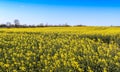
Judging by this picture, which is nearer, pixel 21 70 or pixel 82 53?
pixel 21 70

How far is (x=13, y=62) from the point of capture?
51.3 feet

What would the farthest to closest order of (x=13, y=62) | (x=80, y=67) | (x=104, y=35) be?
(x=104, y=35) → (x=13, y=62) → (x=80, y=67)

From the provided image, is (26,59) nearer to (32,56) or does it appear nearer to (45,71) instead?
(32,56)

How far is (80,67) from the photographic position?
558 inches

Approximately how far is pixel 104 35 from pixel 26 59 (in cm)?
1025

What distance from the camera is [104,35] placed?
25.0m

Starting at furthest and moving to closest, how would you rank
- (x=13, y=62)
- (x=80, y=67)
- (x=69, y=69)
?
(x=13, y=62), (x=80, y=67), (x=69, y=69)

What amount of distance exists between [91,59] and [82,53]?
7.63 ft

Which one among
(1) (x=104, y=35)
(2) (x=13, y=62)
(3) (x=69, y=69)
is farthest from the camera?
(1) (x=104, y=35)

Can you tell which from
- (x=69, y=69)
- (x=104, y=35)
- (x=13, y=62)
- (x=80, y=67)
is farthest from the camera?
(x=104, y=35)

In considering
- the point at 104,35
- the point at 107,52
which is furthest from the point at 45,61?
the point at 104,35

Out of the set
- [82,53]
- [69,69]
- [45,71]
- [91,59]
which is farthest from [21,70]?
[82,53]

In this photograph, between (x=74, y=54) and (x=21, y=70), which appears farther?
(x=74, y=54)

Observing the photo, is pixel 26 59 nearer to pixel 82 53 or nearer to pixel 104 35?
pixel 82 53
